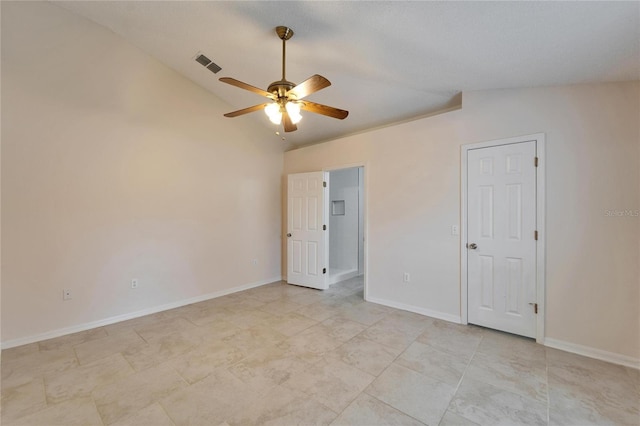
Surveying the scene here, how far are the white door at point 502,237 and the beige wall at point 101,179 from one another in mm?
3651

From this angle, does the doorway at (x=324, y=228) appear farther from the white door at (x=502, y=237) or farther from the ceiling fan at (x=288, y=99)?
the ceiling fan at (x=288, y=99)

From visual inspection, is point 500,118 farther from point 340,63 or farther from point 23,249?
point 23,249

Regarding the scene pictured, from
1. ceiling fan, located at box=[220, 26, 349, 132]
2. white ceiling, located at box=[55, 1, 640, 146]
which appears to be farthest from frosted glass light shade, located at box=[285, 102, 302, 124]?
white ceiling, located at box=[55, 1, 640, 146]

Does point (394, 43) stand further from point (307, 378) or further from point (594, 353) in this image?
point (594, 353)

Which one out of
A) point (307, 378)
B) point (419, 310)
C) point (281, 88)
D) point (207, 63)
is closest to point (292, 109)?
point (281, 88)

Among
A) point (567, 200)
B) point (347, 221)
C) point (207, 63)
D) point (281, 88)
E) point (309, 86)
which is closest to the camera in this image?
point (309, 86)

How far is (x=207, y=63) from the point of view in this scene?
3.42 m

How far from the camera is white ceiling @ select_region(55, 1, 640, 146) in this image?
1908 millimetres

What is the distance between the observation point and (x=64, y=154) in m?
2.95

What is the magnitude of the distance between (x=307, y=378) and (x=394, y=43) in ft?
10.0

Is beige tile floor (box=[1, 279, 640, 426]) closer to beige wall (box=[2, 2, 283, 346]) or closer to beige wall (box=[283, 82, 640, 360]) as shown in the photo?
beige wall (box=[283, 82, 640, 360])

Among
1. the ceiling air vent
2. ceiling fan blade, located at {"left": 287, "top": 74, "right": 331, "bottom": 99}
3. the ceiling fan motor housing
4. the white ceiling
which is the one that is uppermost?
the ceiling air vent

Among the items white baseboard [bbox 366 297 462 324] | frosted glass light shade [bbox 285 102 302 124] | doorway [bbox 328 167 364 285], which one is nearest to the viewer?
frosted glass light shade [bbox 285 102 302 124]

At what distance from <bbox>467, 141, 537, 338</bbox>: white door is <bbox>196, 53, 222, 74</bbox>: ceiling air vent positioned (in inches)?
135
